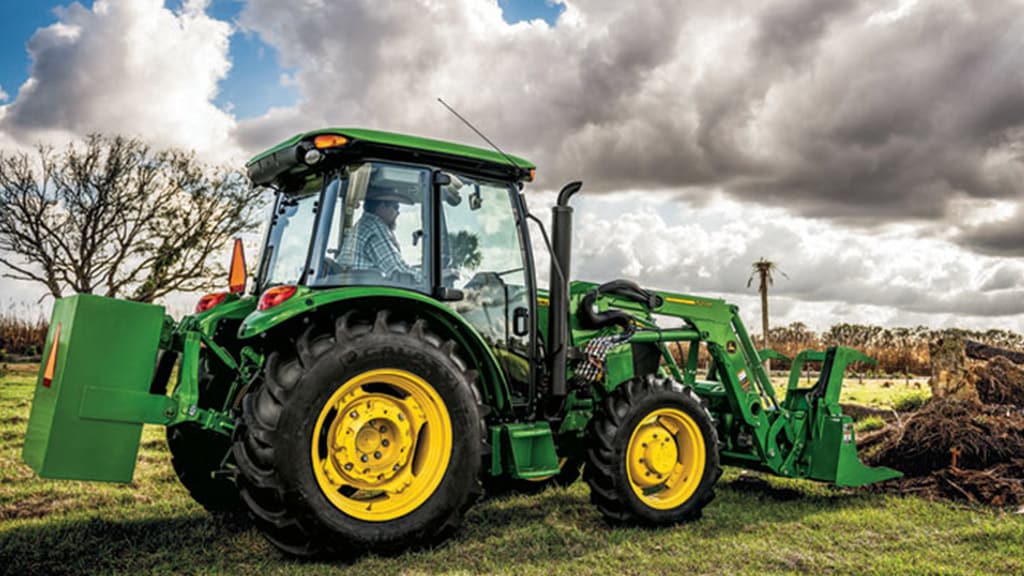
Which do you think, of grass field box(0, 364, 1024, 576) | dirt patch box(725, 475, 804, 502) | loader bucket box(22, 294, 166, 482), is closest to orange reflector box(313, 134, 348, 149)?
loader bucket box(22, 294, 166, 482)

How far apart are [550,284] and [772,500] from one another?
9.27 feet

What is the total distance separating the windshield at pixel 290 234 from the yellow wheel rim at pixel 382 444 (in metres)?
0.93

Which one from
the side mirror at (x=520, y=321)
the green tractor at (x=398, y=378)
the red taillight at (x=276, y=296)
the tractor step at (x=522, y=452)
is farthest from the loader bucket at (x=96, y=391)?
the side mirror at (x=520, y=321)

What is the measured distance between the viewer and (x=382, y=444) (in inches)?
195

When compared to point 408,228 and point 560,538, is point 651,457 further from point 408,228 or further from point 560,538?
point 408,228

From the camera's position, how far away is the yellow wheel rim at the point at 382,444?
4.83 meters

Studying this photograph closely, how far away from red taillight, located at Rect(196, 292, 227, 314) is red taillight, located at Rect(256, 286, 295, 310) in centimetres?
131

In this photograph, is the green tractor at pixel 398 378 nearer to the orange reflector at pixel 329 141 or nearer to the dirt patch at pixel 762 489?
the orange reflector at pixel 329 141

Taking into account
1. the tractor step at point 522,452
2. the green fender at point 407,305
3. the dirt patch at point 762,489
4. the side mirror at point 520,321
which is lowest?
the dirt patch at point 762,489

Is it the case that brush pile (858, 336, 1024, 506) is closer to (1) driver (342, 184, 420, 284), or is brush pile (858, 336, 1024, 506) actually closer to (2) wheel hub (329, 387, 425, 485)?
(2) wheel hub (329, 387, 425, 485)

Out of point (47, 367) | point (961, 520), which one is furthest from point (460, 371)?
point (961, 520)

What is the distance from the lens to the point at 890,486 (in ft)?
24.8

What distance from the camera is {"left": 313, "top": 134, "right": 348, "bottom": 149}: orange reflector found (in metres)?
5.13

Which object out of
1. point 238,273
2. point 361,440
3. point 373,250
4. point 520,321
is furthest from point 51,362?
point 520,321
